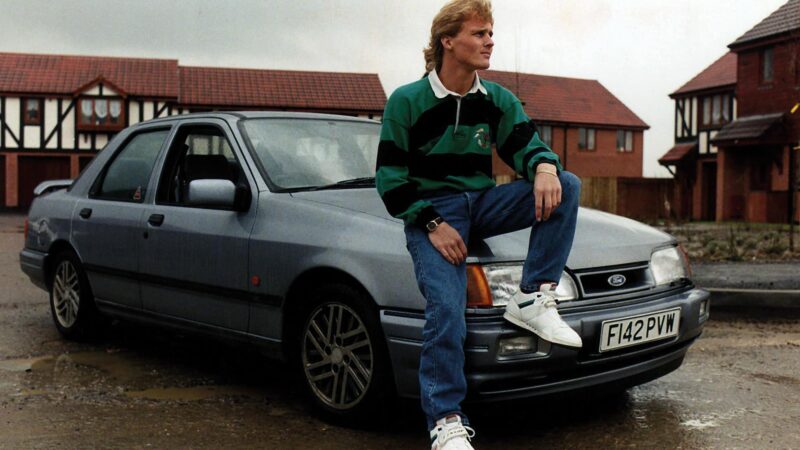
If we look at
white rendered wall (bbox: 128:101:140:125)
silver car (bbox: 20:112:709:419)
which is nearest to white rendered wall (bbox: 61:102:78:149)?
white rendered wall (bbox: 128:101:140:125)

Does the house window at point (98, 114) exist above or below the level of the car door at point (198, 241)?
above

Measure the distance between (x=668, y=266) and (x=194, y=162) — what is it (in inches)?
110

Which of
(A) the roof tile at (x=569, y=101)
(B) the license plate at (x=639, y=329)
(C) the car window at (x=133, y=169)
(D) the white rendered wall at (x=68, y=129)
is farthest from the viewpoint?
(A) the roof tile at (x=569, y=101)

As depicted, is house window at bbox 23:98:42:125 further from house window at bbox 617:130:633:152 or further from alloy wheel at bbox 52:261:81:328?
alloy wheel at bbox 52:261:81:328

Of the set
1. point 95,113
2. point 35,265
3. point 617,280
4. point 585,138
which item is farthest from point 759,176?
point 95,113

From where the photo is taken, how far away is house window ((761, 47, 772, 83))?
29984 mm

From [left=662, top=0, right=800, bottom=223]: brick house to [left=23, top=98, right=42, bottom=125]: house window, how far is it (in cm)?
3174

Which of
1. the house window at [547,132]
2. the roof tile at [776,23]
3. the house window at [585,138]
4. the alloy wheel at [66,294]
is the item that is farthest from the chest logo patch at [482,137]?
the house window at [585,138]

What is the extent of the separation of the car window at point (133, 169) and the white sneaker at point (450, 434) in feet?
9.91

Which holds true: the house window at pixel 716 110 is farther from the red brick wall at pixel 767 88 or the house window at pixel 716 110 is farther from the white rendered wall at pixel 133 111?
the white rendered wall at pixel 133 111

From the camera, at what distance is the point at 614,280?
3912 millimetres

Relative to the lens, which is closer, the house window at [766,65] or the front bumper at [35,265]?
the front bumper at [35,265]

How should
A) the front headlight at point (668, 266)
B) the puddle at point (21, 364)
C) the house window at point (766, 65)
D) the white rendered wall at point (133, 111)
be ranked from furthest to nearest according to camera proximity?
the white rendered wall at point (133, 111)
the house window at point (766, 65)
the puddle at point (21, 364)
the front headlight at point (668, 266)

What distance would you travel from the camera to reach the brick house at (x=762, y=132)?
2850cm
